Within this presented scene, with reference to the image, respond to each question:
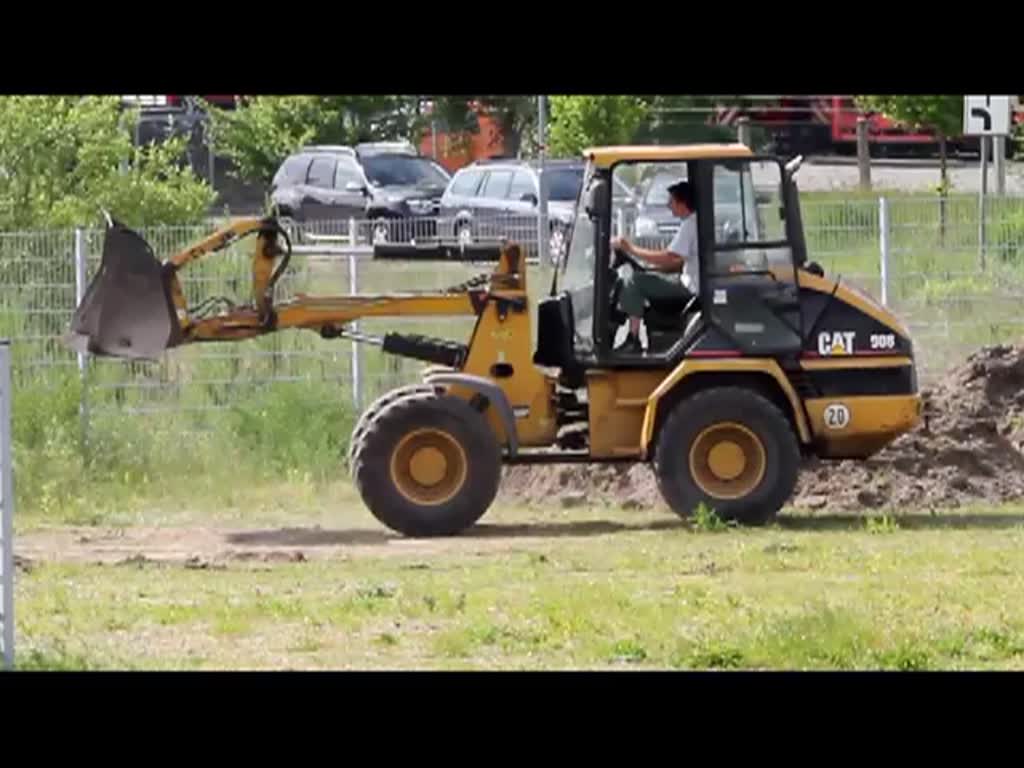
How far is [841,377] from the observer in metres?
17.0

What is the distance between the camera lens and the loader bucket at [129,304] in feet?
56.3

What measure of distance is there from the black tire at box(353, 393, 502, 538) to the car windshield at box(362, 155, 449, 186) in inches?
856

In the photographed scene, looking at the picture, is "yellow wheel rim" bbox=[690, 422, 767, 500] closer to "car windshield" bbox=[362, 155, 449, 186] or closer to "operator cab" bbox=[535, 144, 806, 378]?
"operator cab" bbox=[535, 144, 806, 378]

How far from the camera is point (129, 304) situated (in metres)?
17.2

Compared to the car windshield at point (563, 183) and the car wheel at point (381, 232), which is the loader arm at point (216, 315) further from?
the car windshield at point (563, 183)

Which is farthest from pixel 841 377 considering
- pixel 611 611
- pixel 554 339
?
pixel 611 611

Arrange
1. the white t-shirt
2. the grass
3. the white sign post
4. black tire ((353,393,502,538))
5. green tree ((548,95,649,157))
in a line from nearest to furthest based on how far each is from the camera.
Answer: the grass
black tire ((353,393,502,538))
the white t-shirt
the white sign post
green tree ((548,95,649,157))

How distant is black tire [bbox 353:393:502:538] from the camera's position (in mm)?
16703

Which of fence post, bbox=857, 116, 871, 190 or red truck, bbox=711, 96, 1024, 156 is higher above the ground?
red truck, bbox=711, 96, 1024, 156

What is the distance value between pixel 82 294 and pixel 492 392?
4.36m

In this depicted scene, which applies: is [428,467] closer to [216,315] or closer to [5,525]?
[216,315]

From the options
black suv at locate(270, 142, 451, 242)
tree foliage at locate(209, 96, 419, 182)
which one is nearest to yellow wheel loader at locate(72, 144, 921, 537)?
black suv at locate(270, 142, 451, 242)

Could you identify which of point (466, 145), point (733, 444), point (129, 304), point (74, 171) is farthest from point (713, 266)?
point (466, 145)
